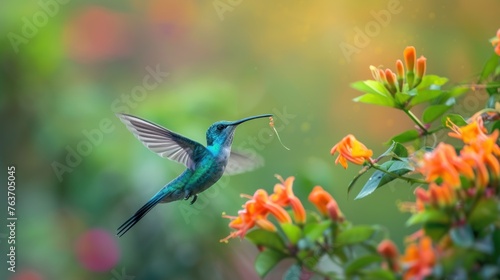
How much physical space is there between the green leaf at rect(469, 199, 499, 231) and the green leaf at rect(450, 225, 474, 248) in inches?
0.4

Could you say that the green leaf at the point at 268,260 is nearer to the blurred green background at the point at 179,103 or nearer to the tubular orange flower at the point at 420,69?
the tubular orange flower at the point at 420,69

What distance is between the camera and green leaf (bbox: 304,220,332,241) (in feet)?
2.59

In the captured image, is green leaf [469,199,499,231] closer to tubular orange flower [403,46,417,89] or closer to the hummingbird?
tubular orange flower [403,46,417,89]

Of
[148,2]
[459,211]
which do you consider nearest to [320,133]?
[148,2]

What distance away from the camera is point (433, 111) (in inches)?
45.1

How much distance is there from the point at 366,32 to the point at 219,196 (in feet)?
3.84

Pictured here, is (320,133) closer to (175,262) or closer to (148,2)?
(148,2)

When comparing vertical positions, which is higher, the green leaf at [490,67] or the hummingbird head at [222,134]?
the hummingbird head at [222,134]

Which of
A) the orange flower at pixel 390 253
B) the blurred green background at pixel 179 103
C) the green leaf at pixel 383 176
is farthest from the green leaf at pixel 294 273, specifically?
the blurred green background at pixel 179 103

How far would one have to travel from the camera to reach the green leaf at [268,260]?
2.65 feet

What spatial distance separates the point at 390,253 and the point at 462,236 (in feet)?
0.24

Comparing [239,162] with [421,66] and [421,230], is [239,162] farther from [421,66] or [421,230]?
[421,230]

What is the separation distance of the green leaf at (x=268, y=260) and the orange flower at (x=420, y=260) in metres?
0.15

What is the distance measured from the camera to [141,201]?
6.31 ft
